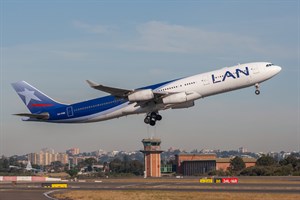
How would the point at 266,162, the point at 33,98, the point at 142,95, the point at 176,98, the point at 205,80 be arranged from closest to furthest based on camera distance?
the point at 205,80
the point at 176,98
the point at 142,95
the point at 33,98
the point at 266,162

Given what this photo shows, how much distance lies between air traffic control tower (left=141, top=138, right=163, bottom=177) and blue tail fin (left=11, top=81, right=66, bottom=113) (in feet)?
317

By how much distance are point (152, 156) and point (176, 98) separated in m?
119

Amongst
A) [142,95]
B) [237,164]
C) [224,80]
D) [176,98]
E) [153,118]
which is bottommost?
[237,164]

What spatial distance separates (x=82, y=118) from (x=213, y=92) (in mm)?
18492

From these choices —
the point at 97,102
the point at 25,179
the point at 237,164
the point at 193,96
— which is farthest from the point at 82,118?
the point at 237,164

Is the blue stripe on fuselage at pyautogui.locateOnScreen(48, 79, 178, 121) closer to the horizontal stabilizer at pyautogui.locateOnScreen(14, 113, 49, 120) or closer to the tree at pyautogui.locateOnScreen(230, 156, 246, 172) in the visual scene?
the horizontal stabilizer at pyautogui.locateOnScreen(14, 113, 49, 120)

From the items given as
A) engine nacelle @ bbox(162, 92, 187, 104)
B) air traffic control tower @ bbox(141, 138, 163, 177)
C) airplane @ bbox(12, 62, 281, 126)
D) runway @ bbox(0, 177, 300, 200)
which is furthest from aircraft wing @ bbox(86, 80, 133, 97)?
air traffic control tower @ bbox(141, 138, 163, 177)

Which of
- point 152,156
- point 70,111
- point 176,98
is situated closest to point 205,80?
point 176,98

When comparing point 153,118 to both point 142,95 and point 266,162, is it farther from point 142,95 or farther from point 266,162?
point 266,162

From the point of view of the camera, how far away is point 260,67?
235ft

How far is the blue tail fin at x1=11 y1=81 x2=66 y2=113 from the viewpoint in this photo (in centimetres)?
8344

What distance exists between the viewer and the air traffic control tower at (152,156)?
182375 mm

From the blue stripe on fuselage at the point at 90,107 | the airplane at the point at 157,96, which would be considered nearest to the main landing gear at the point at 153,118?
the airplane at the point at 157,96

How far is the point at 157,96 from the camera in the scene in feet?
241
